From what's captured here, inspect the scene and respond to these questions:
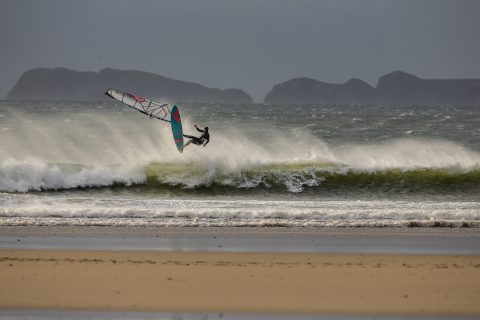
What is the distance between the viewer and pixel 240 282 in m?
7.62

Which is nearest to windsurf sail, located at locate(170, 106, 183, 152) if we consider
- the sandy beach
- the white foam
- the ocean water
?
the ocean water

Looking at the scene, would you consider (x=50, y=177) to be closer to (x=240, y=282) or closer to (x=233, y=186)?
(x=233, y=186)

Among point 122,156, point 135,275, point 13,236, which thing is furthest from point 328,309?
point 122,156

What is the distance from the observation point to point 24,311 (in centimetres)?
653

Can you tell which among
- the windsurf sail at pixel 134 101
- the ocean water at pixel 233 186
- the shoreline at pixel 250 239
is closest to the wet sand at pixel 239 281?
the shoreline at pixel 250 239

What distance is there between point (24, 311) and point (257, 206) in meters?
7.47

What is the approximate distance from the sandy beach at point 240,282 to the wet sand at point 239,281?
1 centimetres

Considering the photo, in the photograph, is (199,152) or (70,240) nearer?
(70,240)

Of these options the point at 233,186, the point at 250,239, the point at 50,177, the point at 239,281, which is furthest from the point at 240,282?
the point at 50,177

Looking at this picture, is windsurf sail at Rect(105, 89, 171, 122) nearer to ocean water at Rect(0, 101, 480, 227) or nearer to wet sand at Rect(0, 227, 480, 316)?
ocean water at Rect(0, 101, 480, 227)

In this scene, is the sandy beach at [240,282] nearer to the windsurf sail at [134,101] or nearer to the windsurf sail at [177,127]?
the windsurf sail at [177,127]

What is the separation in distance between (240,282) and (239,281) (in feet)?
0.13

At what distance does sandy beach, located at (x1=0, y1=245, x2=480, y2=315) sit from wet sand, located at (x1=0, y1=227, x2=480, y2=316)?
0.04 feet

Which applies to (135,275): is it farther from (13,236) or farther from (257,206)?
(257,206)
